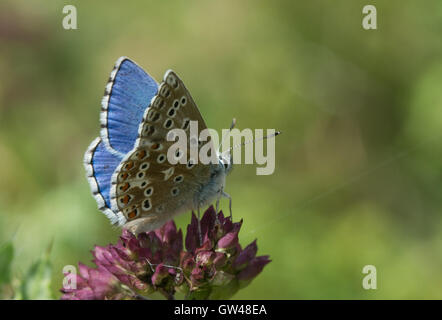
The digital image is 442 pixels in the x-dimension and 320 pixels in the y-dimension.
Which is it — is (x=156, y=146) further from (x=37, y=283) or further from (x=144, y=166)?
(x=37, y=283)

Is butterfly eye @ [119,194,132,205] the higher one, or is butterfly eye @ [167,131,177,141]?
butterfly eye @ [167,131,177,141]

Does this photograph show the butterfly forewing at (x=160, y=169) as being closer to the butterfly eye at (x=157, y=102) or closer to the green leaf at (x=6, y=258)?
the butterfly eye at (x=157, y=102)

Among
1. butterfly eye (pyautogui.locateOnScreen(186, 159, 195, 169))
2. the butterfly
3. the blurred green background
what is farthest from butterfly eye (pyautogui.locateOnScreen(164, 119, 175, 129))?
the blurred green background

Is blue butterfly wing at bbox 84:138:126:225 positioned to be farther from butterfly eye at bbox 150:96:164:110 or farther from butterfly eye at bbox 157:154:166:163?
butterfly eye at bbox 150:96:164:110

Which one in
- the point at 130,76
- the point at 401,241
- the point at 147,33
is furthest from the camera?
the point at 147,33

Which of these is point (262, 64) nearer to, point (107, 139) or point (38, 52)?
point (38, 52)

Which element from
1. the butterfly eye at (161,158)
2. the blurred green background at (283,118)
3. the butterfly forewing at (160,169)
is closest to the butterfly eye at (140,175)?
the butterfly forewing at (160,169)
